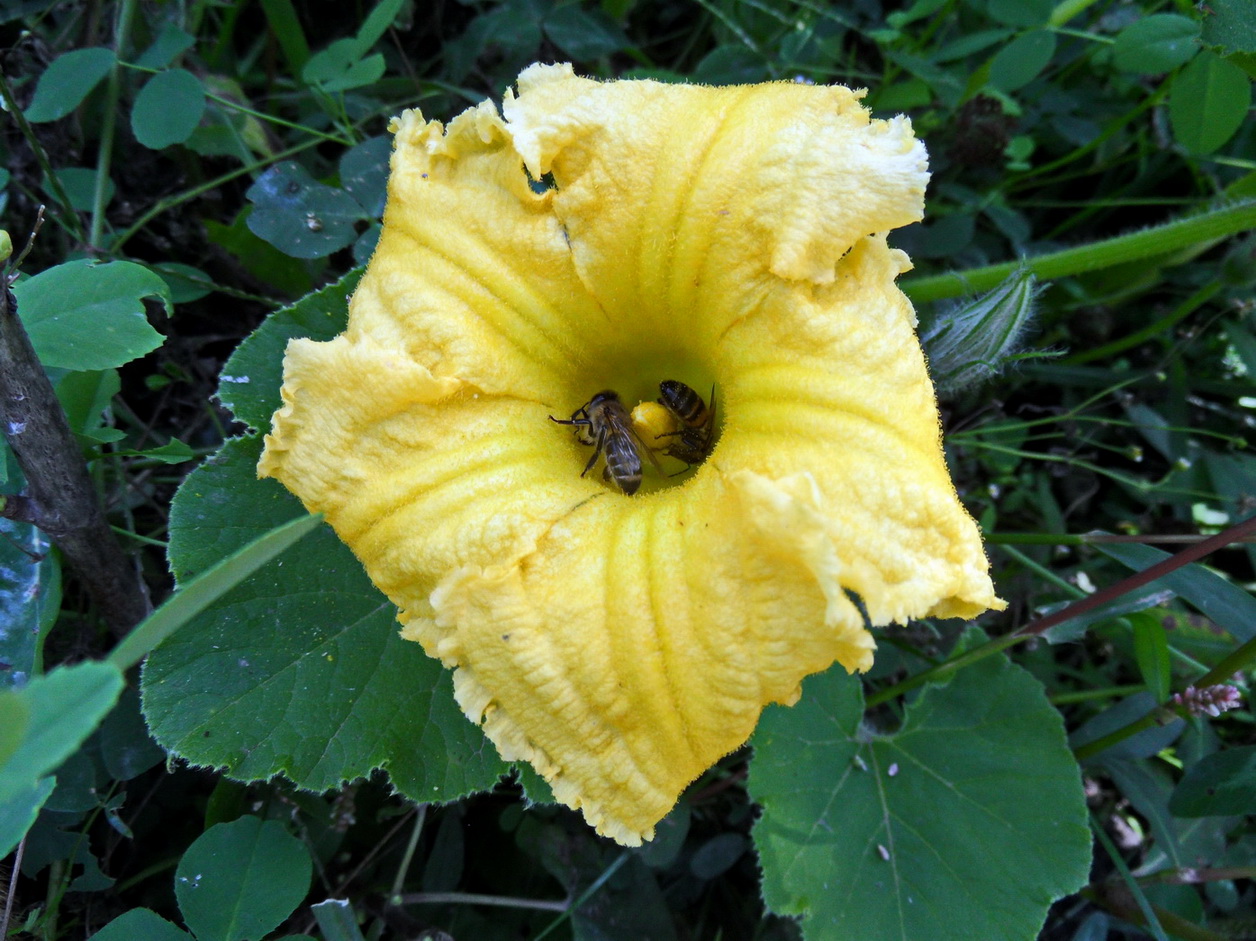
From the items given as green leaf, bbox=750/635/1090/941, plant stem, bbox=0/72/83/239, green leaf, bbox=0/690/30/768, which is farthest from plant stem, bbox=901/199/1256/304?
plant stem, bbox=0/72/83/239

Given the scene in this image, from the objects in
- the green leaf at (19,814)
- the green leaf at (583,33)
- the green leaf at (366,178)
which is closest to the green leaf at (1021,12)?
the green leaf at (583,33)

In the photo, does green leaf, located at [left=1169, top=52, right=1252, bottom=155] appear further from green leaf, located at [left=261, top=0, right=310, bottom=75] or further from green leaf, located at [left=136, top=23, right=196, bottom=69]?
green leaf, located at [left=136, top=23, right=196, bottom=69]

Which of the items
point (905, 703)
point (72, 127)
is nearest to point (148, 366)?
point (72, 127)

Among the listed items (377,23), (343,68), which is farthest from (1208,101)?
(343,68)

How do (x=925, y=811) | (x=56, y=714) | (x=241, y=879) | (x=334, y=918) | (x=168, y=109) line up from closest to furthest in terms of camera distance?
(x=56, y=714) → (x=334, y=918) → (x=241, y=879) → (x=925, y=811) → (x=168, y=109)

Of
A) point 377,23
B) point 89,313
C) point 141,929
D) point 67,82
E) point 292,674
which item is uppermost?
point 377,23

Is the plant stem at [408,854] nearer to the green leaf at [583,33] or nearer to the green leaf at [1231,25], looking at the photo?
the green leaf at [583,33]

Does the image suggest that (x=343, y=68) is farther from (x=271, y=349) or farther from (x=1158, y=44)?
(x=1158, y=44)
